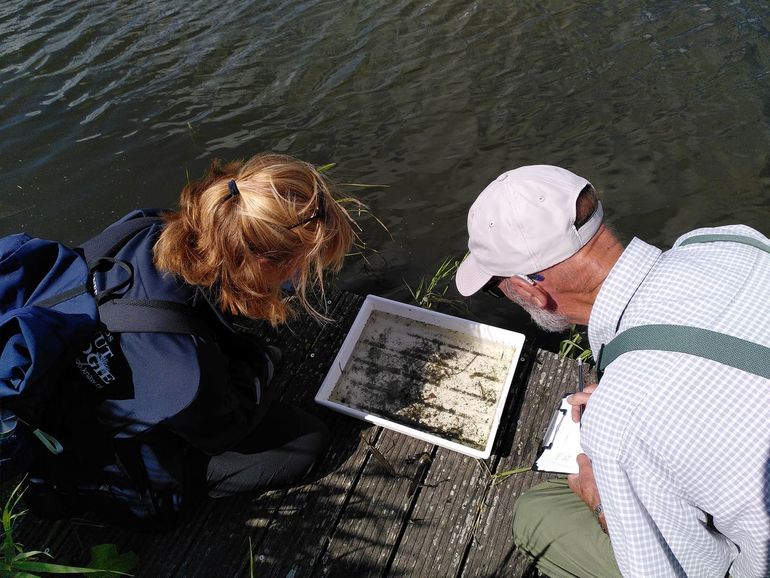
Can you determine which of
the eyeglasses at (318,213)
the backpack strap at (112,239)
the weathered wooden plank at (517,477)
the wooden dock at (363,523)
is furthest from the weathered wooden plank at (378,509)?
the backpack strap at (112,239)

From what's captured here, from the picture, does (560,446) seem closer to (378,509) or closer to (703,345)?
(378,509)

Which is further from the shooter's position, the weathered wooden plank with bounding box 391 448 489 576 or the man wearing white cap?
the weathered wooden plank with bounding box 391 448 489 576

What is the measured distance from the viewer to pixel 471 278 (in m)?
2.28

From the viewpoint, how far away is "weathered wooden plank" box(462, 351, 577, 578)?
250 cm

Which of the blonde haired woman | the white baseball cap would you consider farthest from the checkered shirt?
the blonde haired woman

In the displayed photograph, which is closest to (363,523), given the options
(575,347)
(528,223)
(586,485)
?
(586,485)

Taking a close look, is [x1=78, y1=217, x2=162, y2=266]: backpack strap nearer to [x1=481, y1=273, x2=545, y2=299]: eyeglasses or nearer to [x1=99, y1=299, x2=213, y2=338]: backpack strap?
[x1=99, y1=299, x2=213, y2=338]: backpack strap

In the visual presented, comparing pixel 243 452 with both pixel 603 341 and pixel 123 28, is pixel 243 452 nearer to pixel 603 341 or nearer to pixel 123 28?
pixel 603 341

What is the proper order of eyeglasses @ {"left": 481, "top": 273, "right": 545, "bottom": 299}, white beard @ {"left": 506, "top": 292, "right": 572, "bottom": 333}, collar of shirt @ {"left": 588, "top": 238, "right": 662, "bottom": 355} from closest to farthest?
collar of shirt @ {"left": 588, "top": 238, "right": 662, "bottom": 355} < eyeglasses @ {"left": 481, "top": 273, "right": 545, "bottom": 299} < white beard @ {"left": 506, "top": 292, "right": 572, "bottom": 333}

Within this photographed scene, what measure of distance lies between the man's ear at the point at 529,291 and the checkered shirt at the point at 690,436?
0.36 meters

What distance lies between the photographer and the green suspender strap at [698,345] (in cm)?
155

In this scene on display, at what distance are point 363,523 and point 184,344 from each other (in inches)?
44.3

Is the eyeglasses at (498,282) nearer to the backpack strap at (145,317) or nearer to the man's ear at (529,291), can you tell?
the man's ear at (529,291)

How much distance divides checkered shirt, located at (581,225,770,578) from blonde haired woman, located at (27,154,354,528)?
46.9 inches
